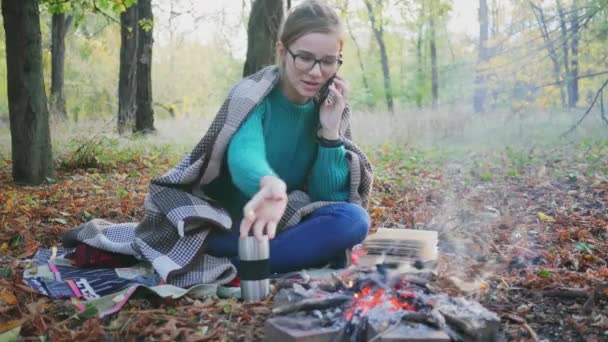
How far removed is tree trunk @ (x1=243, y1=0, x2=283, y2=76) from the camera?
535 centimetres

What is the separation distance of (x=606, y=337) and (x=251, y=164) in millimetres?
1466

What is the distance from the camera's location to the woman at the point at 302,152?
2467mm

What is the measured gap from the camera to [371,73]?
30.1 meters

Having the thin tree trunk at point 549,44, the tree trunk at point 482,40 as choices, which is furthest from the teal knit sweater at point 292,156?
the tree trunk at point 482,40

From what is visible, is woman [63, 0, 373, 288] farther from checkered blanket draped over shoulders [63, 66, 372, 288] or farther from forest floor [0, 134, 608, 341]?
forest floor [0, 134, 608, 341]

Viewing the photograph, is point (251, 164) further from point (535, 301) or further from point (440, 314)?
point (535, 301)

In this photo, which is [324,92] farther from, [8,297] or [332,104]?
[8,297]

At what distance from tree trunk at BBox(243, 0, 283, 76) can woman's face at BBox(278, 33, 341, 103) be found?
9.54 feet

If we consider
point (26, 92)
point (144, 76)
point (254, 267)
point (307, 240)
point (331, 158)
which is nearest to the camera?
point (254, 267)

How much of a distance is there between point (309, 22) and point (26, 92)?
3483 mm

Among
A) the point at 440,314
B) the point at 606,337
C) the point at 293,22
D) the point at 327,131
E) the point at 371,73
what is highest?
the point at 371,73

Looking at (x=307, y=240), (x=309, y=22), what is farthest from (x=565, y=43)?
(x=307, y=240)

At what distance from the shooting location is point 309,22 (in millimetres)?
2463

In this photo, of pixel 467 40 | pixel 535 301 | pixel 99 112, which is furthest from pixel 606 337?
pixel 467 40
